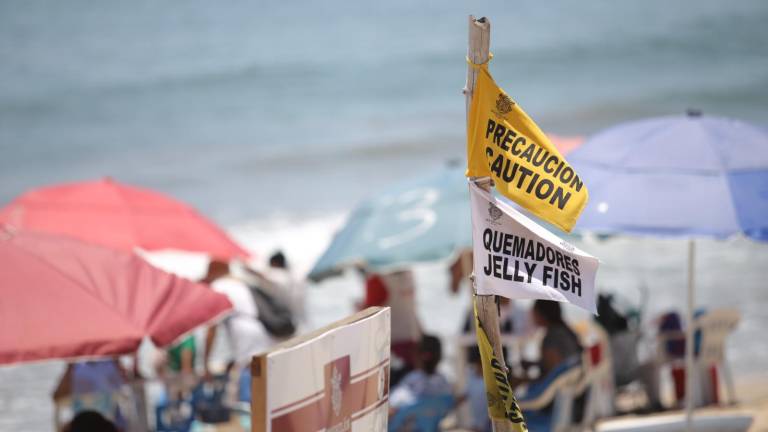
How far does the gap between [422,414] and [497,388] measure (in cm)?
300

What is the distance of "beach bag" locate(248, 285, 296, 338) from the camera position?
24.1 feet

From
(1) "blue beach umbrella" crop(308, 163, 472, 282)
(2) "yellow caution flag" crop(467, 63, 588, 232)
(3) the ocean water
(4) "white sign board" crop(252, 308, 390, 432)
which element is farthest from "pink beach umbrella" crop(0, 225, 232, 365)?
(3) the ocean water

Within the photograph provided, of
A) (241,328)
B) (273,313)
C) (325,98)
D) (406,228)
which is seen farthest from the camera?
(325,98)

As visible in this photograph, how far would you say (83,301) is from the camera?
4.57 m

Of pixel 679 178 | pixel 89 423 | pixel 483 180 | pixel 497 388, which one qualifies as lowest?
pixel 89 423

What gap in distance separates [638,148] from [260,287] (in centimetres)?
279

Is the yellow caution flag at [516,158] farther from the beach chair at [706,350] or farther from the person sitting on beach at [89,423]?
the beach chair at [706,350]

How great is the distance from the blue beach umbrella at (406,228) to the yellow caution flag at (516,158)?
9.30 ft

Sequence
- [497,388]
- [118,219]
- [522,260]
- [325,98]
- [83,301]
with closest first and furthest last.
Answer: [522,260]
[497,388]
[83,301]
[118,219]
[325,98]

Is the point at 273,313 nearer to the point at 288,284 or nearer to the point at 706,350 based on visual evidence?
the point at 288,284

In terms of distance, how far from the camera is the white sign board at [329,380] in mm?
3059

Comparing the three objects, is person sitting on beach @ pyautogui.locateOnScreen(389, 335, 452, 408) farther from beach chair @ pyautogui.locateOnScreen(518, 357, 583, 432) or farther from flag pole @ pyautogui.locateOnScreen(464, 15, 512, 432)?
flag pole @ pyautogui.locateOnScreen(464, 15, 512, 432)

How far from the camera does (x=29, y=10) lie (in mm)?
44531

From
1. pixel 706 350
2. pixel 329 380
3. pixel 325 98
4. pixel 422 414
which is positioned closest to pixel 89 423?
pixel 329 380
